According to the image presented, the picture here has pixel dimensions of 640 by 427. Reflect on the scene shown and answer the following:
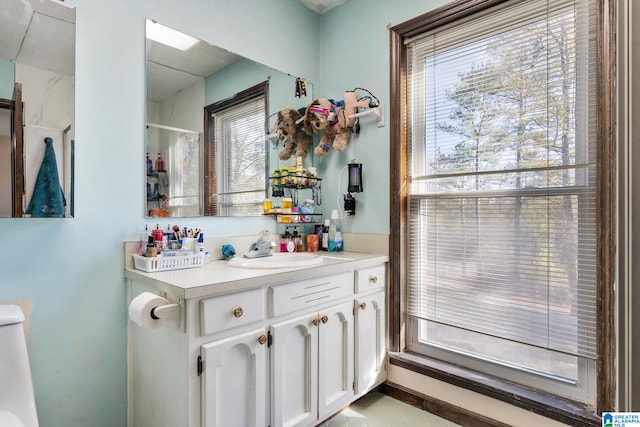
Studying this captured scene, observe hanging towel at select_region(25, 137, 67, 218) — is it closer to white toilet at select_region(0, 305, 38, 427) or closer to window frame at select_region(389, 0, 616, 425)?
white toilet at select_region(0, 305, 38, 427)

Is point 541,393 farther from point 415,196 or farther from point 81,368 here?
point 81,368

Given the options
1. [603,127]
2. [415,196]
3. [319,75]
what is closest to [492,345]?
[415,196]

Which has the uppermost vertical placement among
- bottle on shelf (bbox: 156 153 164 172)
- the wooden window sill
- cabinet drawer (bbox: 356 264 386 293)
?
bottle on shelf (bbox: 156 153 164 172)

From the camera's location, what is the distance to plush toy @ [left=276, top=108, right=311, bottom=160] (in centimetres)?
221

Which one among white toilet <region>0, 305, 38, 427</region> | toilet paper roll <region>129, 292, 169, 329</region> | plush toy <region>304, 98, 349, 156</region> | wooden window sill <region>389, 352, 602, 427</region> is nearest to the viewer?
white toilet <region>0, 305, 38, 427</region>

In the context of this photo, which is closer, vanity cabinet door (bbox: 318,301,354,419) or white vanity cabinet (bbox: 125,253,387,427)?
white vanity cabinet (bbox: 125,253,387,427)

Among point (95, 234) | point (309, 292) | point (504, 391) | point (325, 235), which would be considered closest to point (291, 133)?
point (325, 235)

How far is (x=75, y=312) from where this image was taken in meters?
1.47

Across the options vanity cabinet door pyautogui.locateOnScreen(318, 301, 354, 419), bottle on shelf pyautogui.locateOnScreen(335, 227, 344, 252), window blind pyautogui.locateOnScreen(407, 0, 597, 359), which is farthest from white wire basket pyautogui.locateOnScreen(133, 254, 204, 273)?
window blind pyautogui.locateOnScreen(407, 0, 597, 359)

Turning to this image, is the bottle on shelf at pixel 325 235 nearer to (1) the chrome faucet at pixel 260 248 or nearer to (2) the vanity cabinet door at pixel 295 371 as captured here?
(1) the chrome faucet at pixel 260 248

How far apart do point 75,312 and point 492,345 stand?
2.00m

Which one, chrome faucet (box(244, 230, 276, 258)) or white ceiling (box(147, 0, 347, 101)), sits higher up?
white ceiling (box(147, 0, 347, 101))

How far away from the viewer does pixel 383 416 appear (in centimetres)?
188

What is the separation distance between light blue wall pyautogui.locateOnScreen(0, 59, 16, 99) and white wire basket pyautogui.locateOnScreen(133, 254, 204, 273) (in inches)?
30.7
